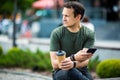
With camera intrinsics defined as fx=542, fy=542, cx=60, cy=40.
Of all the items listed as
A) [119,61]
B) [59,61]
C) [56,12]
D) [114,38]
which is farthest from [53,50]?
[56,12]

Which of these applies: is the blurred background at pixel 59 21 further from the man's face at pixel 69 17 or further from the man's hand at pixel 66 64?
the man's hand at pixel 66 64

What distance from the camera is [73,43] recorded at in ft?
26.0

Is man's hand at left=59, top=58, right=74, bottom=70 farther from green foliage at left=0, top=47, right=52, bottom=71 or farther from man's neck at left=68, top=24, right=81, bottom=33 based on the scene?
green foliage at left=0, top=47, right=52, bottom=71

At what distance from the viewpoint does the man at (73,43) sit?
25.0 feet

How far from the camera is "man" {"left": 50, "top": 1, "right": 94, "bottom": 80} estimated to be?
7609mm

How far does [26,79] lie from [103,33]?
68.1ft

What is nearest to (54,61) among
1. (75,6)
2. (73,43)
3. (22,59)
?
(73,43)

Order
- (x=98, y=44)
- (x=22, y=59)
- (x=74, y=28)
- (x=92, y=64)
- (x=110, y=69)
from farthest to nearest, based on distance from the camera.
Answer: (x=98, y=44) < (x=22, y=59) < (x=92, y=64) < (x=110, y=69) < (x=74, y=28)

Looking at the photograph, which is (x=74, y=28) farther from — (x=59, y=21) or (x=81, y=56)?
(x=59, y=21)

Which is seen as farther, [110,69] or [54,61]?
[110,69]

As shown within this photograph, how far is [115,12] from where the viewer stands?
41.1 meters

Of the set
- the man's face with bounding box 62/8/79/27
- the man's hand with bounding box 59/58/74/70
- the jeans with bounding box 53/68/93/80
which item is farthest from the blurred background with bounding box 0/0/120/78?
the man's hand with bounding box 59/58/74/70

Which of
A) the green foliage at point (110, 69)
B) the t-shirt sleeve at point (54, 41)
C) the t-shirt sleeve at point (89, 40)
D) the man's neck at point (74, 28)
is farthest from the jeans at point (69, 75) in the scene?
the green foliage at point (110, 69)

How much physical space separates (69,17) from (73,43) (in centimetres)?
39
